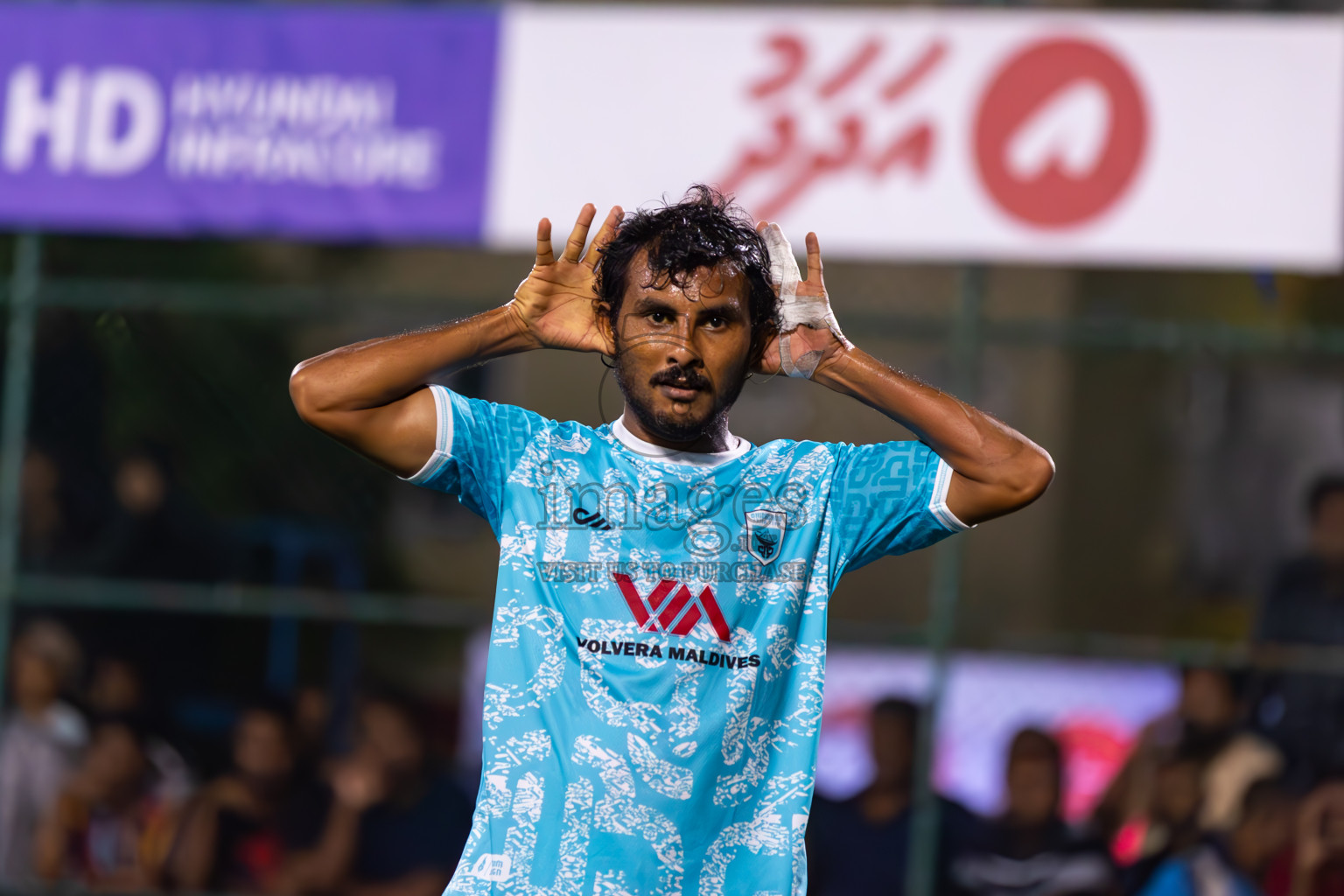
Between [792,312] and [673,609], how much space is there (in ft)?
1.78

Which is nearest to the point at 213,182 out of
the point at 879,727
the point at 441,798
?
the point at 441,798

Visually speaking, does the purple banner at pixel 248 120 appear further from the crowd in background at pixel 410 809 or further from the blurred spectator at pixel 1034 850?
the blurred spectator at pixel 1034 850

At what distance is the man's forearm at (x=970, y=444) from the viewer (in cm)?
242

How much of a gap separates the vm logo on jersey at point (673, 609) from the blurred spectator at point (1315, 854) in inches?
135

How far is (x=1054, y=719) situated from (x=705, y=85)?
265 cm

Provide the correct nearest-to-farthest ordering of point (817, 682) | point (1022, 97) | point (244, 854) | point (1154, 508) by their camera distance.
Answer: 1. point (817, 682)
2. point (1022, 97)
3. point (244, 854)
4. point (1154, 508)

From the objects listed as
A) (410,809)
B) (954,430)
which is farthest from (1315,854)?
(954,430)

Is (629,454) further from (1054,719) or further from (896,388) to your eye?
(1054,719)

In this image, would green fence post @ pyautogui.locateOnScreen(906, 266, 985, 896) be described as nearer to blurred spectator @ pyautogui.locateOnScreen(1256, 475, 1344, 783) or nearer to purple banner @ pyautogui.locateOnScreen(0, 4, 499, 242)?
blurred spectator @ pyautogui.locateOnScreen(1256, 475, 1344, 783)

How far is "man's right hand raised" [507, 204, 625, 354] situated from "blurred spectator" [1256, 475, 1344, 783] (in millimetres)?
3701

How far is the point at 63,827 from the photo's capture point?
17.8 feet

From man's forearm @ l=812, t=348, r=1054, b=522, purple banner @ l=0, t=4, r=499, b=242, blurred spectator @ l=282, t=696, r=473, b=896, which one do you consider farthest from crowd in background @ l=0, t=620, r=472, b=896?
man's forearm @ l=812, t=348, r=1054, b=522

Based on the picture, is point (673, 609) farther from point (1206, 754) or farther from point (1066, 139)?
point (1206, 754)

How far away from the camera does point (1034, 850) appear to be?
196 inches
